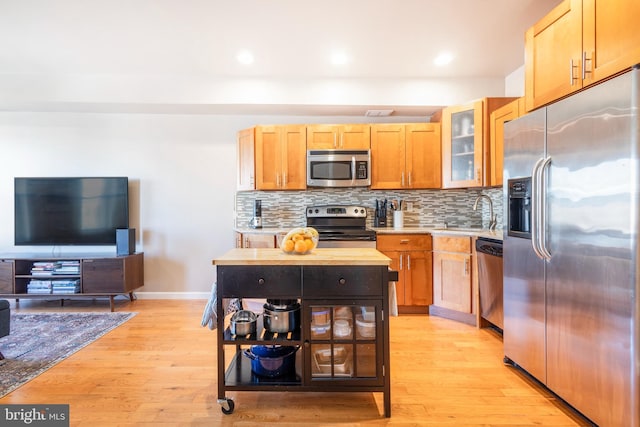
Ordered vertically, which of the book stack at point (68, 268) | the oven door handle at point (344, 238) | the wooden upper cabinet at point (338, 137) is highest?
the wooden upper cabinet at point (338, 137)

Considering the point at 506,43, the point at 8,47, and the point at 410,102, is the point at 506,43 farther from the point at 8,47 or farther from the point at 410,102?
the point at 8,47

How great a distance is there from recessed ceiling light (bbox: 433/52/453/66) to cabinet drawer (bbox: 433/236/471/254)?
173cm

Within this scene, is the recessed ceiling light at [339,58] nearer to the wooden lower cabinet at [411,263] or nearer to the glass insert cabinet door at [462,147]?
the glass insert cabinet door at [462,147]

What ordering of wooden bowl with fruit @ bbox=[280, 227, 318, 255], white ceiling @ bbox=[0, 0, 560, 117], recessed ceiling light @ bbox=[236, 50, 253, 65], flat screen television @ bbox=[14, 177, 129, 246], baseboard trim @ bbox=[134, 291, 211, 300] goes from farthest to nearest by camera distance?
baseboard trim @ bbox=[134, 291, 211, 300], flat screen television @ bbox=[14, 177, 129, 246], recessed ceiling light @ bbox=[236, 50, 253, 65], white ceiling @ bbox=[0, 0, 560, 117], wooden bowl with fruit @ bbox=[280, 227, 318, 255]

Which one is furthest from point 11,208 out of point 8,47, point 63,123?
point 8,47

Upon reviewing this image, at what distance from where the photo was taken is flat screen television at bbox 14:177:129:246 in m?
4.06

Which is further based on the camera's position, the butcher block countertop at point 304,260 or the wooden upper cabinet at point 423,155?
the wooden upper cabinet at point 423,155

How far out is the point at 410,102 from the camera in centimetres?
374

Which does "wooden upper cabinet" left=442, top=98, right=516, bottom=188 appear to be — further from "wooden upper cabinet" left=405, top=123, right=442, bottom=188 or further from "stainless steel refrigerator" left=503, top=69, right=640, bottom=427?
"stainless steel refrigerator" left=503, top=69, right=640, bottom=427

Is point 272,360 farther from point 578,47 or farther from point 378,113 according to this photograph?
point 378,113

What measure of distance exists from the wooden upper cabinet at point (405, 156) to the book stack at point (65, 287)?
3.52 meters

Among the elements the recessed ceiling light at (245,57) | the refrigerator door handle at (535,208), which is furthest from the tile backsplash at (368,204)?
the refrigerator door handle at (535,208)

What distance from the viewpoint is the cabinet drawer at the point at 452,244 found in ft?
10.9

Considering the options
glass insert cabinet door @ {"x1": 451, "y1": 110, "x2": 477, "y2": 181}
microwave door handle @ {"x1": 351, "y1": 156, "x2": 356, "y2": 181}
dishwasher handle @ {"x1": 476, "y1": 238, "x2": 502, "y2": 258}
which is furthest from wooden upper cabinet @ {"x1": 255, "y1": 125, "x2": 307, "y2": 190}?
dishwasher handle @ {"x1": 476, "y1": 238, "x2": 502, "y2": 258}
